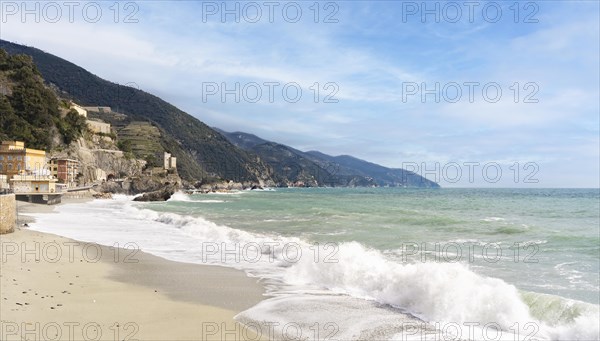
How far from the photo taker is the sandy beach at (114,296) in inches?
288

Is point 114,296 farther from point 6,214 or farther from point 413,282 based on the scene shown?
point 6,214

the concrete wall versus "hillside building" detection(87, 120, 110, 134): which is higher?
"hillside building" detection(87, 120, 110, 134)

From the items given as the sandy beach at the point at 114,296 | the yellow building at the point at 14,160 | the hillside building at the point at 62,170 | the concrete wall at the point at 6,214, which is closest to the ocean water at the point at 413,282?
the sandy beach at the point at 114,296

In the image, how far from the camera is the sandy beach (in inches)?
288

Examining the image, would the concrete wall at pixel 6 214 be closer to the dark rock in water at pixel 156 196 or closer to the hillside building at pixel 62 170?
the dark rock in water at pixel 156 196

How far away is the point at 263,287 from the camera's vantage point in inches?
437

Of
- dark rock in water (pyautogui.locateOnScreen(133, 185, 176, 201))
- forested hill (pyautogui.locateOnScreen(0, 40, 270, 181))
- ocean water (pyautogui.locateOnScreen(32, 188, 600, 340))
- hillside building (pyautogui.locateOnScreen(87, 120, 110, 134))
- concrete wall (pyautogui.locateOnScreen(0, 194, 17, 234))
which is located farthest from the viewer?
forested hill (pyautogui.locateOnScreen(0, 40, 270, 181))

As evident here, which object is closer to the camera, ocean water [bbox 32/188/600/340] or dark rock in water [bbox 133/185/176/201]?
ocean water [bbox 32/188/600/340]

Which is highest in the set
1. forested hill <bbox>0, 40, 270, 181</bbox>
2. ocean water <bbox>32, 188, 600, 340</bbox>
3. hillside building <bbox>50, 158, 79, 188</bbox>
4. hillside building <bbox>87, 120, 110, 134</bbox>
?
forested hill <bbox>0, 40, 270, 181</bbox>

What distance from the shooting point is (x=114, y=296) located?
9578 millimetres

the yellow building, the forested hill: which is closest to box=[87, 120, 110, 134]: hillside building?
the yellow building

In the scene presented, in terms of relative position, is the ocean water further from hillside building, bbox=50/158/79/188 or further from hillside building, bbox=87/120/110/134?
hillside building, bbox=87/120/110/134

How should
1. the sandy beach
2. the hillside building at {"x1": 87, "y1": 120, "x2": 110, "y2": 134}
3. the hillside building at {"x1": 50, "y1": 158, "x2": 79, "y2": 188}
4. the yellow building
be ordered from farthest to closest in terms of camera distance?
the hillside building at {"x1": 87, "y1": 120, "x2": 110, "y2": 134} → the hillside building at {"x1": 50, "y1": 158, "x2": 79, "y2": 188} → the yellow building → the sandy beach

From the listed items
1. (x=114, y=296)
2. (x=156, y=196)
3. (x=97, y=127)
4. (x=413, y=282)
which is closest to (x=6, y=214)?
(x=114, y=296)
